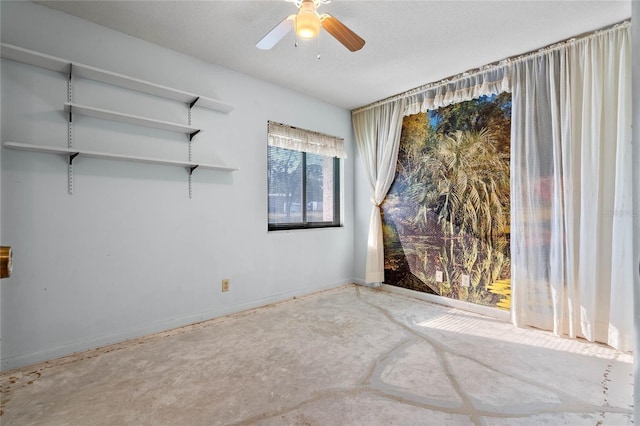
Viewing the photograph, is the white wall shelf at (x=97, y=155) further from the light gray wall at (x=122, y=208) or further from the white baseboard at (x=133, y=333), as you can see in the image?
the white baseboard at (x=133, y=333)

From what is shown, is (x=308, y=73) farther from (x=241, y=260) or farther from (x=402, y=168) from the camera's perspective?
(x=241, y=260)

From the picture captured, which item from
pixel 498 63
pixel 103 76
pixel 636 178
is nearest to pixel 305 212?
pixel 103 76

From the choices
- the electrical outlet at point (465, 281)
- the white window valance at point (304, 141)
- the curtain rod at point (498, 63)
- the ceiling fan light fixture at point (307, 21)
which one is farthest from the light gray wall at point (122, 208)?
the electrical outlet at point (465, 281)

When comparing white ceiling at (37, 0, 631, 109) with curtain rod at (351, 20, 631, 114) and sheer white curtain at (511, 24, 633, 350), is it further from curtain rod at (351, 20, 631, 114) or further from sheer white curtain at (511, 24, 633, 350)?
sheer white curtain at (511, 24, 633, 350)

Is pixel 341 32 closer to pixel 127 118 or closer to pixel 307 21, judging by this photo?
pixel 307 21

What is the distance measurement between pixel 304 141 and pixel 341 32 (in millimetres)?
1811

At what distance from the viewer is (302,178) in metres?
3.82

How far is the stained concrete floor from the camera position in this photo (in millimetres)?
1555

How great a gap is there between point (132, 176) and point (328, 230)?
7.64 ft

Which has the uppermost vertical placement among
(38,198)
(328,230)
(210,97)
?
(210,97)

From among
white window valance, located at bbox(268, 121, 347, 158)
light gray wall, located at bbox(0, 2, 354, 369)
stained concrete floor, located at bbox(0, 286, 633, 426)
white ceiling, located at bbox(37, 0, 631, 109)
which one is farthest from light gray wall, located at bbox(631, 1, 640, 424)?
white window valance, located at bbox(268, 121, 347, 158)

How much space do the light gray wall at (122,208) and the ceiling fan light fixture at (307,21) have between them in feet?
5.04

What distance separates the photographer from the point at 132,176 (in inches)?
98.3

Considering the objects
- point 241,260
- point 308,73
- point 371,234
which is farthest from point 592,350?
point 308,73
